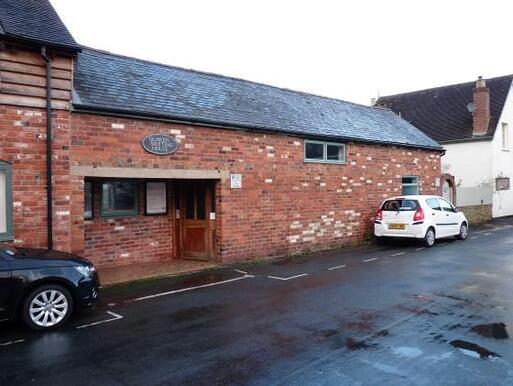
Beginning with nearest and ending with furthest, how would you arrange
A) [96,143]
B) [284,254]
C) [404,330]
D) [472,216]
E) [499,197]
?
[404,330]
[96,143]
[284,254]
[472,216]
[499,197]

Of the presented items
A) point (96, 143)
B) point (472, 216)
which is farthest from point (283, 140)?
point (472, 216)

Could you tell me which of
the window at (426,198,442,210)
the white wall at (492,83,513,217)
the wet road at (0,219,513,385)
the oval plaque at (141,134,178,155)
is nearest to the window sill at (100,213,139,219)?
the oval plaque at (141,134,178,155)

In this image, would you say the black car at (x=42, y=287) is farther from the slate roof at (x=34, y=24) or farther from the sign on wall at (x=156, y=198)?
the sign on wall at (x=156, y=198)

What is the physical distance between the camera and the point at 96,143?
365 inches

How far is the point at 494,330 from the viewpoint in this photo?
582 centimetres

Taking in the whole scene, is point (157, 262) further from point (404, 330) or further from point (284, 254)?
point (404, 330)

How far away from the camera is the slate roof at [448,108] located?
26922 mm

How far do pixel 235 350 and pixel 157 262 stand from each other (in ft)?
21.1

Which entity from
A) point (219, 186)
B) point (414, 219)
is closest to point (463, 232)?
point (414, 219)

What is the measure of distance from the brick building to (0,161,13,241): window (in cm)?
A: 2

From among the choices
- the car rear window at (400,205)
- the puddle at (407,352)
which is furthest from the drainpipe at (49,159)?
the car rear window at (400,205)

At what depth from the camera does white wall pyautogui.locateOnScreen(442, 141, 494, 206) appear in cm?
2431

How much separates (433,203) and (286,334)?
406 inches

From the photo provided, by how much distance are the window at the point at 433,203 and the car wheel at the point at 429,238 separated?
0.75 metres
